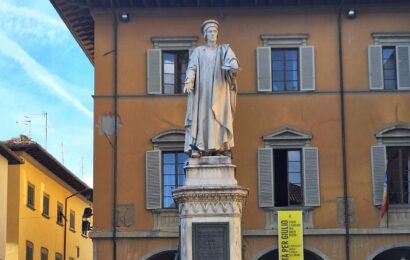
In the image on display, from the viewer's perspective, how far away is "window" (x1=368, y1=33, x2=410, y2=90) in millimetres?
30938

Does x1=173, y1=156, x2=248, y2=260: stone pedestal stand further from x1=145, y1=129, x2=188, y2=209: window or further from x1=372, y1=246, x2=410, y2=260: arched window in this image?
x1=372, y1=246, x2=410, y2=260: arched window

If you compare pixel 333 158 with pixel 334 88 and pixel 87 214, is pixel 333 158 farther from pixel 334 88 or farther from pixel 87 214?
pixel 87 214

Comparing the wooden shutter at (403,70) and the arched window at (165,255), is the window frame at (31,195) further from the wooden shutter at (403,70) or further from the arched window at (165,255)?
the wooden shutter at (403,70)

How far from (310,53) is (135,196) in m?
6.93

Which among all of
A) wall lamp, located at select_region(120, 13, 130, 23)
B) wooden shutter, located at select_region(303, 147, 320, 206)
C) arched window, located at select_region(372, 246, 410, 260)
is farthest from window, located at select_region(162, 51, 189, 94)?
arched window, located at select_region(372, 246, 410, 260)

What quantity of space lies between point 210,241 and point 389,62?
618 inches

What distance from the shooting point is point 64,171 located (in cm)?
4900

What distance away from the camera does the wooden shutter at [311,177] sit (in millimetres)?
30156

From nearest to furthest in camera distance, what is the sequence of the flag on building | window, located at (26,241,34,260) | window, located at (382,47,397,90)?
the flag on building < window, located at (382,47,397,90) < window, located at (26,241,34,260)

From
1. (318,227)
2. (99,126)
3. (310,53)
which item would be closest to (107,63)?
(99,126)

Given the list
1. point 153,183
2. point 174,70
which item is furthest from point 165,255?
point 174,70

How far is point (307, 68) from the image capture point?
31031 mm

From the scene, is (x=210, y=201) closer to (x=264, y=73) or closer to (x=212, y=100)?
(x=212, y=100)

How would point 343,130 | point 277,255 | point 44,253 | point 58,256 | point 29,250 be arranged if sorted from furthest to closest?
1. point 58,256
2. point 44,253
3. point 29,250
4. point 277,255
5. point 343,130
